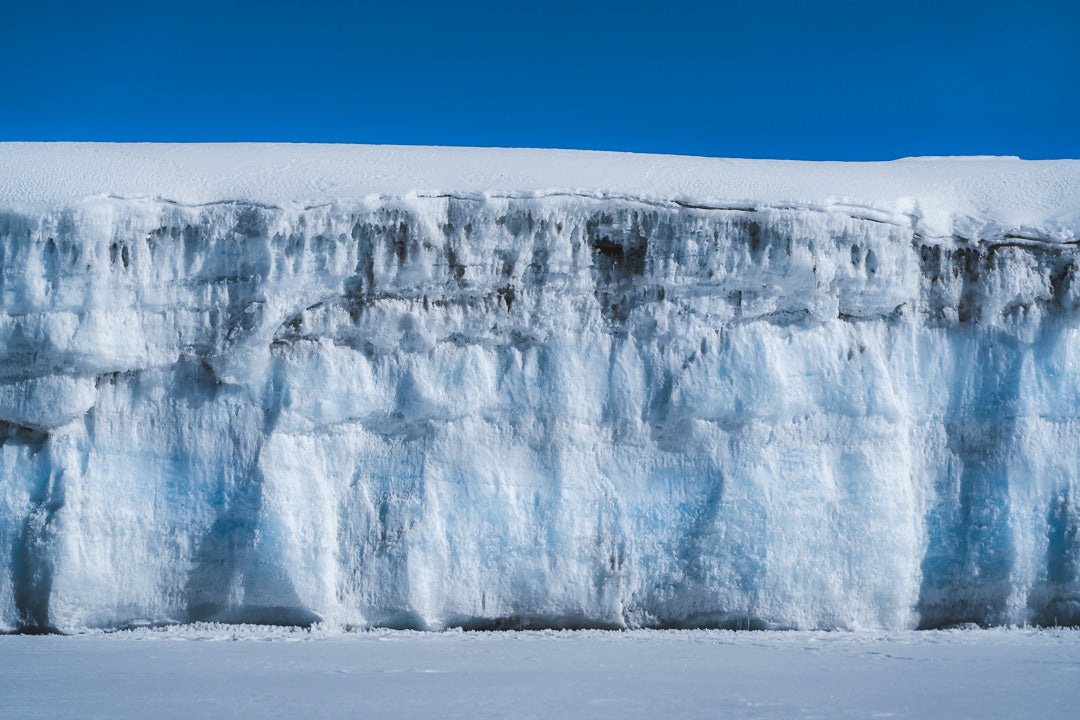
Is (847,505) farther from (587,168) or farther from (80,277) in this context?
(80,277)

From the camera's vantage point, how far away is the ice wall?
3.95 metres

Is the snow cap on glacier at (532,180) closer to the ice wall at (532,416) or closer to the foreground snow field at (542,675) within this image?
the ice wall at (532,416)

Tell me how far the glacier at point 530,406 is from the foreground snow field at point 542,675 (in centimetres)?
26

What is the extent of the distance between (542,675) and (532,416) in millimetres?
1455

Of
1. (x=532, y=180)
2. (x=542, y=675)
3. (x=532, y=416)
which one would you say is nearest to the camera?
(x=542, y=675)

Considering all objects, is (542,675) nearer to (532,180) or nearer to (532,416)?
(532,416)

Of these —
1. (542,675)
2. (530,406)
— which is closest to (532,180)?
(530,406)

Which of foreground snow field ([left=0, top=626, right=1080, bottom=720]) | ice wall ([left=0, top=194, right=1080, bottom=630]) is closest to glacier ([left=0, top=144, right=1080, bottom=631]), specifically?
ice wall ([left=0, top=194, right=1080, bottom=630])

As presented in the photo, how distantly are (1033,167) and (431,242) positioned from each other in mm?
3280

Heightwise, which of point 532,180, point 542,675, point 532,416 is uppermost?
point 532,180

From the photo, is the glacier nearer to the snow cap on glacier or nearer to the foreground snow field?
the snow cap on glacier

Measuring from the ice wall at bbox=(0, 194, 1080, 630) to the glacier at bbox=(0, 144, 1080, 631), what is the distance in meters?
0.01

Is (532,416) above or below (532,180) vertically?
below

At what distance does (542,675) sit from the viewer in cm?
286
